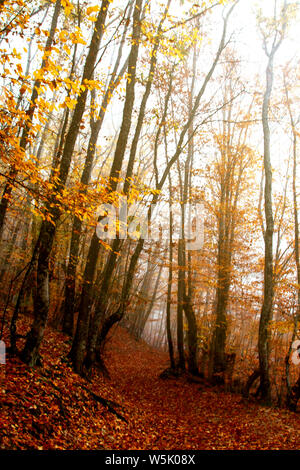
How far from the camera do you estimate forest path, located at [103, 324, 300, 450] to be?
228 inches

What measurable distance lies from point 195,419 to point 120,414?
8.12 ft

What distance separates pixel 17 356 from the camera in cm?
528

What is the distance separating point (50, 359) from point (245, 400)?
613 centimetres

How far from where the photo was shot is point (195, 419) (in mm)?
7645

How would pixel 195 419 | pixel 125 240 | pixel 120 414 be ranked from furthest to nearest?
pixel 125 240
pixel 195 419
pixel 120 414

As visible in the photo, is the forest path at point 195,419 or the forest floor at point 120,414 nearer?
the forest floor at point 120,414

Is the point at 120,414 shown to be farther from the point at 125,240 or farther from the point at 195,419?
the point at 125,240

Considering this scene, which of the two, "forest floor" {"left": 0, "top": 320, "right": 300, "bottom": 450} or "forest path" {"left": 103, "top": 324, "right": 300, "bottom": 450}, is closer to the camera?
"forest floor" {"left": 0, "top": 320, "right": 300, "bottom": 450}

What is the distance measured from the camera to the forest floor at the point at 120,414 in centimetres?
401

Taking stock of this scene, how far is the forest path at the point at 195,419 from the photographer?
5783 millimetres

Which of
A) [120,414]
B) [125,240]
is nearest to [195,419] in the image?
[120,414]

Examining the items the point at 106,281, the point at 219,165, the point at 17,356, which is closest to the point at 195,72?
the point at 219,165

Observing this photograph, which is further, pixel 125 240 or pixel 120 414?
pixel 125 240

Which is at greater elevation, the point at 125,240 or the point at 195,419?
the point at 125,240
